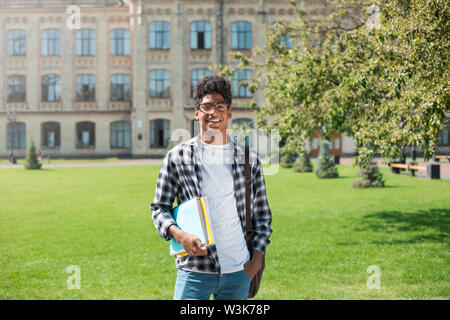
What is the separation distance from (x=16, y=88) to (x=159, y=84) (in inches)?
521

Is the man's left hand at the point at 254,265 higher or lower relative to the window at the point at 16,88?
lower

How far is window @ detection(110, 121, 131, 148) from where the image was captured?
40.5m

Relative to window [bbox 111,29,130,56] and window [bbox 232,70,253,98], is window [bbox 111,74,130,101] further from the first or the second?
window [bbox 232,70,253,98]

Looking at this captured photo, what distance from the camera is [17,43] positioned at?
40.1 meters

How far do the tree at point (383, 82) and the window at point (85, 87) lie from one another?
30.9m

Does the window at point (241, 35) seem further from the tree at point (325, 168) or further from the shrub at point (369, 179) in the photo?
the shrub at point (369, 179)

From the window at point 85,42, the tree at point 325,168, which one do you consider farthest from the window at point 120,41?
the tree at point 325,168

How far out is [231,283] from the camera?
9.32ft

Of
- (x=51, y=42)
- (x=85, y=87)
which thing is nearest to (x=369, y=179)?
(x=85, y=87)

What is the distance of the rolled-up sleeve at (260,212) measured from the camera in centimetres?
297

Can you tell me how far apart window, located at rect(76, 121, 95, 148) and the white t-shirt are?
3952 cm

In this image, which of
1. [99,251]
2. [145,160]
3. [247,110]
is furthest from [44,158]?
[99,251]

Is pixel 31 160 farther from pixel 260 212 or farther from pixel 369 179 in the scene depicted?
pixel 260 212

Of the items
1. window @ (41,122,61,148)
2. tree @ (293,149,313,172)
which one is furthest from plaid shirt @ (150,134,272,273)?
window @ (41,122,61,148)
